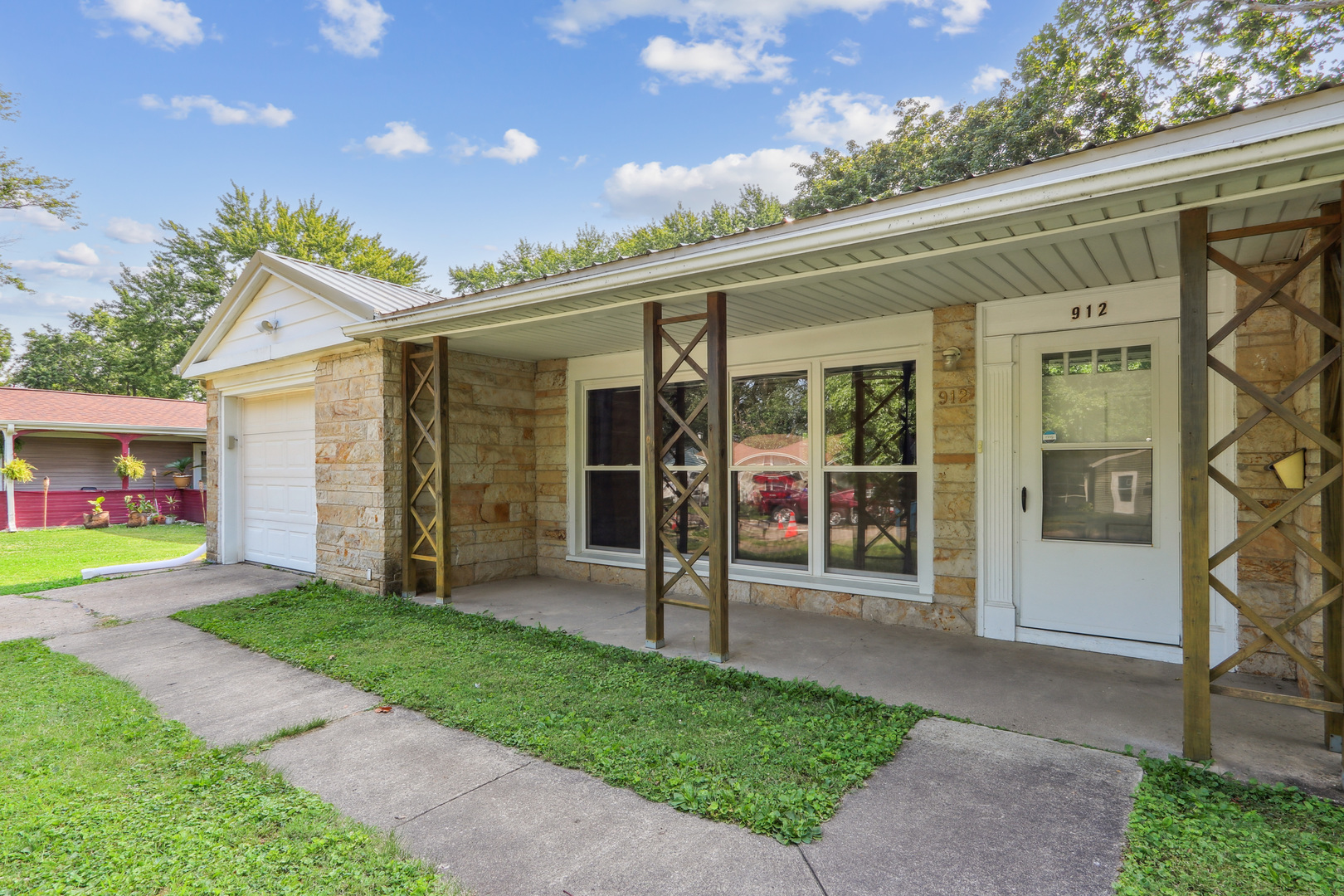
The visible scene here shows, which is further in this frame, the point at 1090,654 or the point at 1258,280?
the point at 1090,654

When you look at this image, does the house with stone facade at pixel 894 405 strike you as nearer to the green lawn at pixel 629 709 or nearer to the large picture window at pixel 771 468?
the large picture window at pixel 771 468

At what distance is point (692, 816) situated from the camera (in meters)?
2.37

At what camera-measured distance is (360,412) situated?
629 centimetres

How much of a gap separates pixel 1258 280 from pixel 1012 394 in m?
2.03

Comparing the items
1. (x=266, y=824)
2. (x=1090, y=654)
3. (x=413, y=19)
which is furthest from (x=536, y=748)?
(x=413, y=19)

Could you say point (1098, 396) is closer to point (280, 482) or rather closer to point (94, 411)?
point (280, 482)

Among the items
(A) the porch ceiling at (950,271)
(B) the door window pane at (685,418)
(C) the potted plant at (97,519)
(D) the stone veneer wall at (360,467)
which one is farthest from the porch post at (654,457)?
(C) the potted plant at (97,519)

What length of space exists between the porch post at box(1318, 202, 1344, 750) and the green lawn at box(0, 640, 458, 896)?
373 cm

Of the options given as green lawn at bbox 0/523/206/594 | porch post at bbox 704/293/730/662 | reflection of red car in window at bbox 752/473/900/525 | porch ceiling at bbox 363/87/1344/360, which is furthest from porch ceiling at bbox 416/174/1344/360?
green lawn at bbox 0/523/206/594

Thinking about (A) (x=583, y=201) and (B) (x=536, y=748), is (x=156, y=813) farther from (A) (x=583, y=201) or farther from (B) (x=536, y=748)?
(A) (x=583, y=201)

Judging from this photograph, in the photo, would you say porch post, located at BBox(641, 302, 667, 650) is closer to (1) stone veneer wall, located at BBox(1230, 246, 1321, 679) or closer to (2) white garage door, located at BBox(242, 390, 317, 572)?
(1) stone veneer wall, located at BBox(1230, 246, 1321, 679)

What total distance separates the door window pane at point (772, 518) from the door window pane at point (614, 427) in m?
1.32

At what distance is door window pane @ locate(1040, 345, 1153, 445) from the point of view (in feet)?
13.9

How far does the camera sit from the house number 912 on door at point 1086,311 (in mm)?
4242
